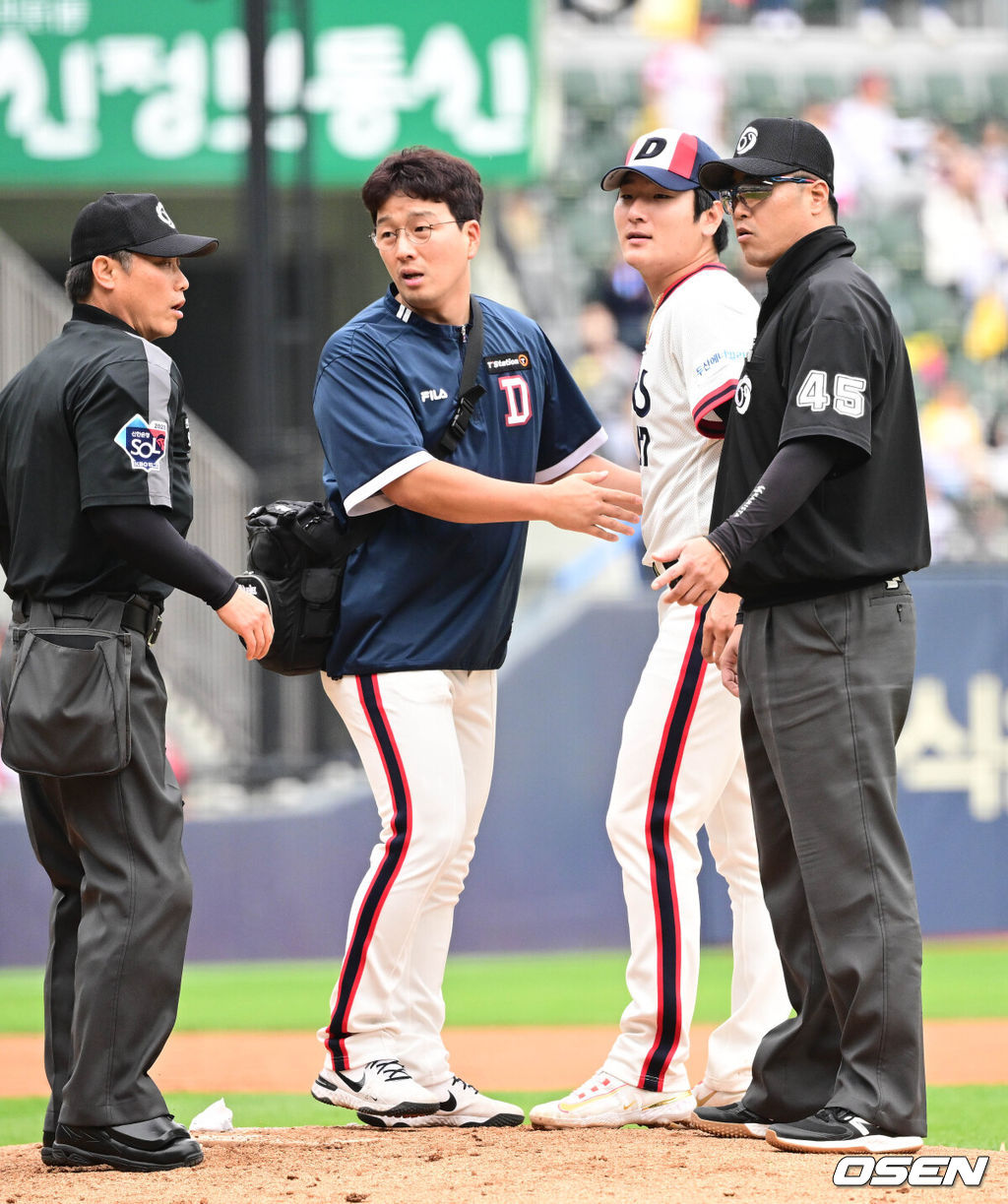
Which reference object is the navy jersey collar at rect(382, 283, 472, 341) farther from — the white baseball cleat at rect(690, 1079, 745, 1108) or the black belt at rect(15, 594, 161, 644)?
the white baseball cleat at rect(690, 1079, 745, 1108)

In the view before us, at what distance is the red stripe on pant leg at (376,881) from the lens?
4.25 m

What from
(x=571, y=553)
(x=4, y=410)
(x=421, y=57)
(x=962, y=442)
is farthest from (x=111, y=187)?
(x=4, y=410)

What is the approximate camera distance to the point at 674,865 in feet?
13.9

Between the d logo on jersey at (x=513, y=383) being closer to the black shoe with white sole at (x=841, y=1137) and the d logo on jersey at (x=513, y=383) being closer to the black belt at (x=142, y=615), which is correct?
the black belt at (x=142, y=615)

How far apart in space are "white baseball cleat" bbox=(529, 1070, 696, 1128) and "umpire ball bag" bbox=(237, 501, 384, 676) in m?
1.23

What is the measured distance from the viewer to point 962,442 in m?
13.4

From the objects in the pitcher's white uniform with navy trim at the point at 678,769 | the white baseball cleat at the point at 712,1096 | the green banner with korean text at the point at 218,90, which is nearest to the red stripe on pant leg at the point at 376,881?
the pitcher's white uniform with navy trim at the point at 678,769

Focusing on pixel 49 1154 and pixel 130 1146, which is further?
pixel 49 1154

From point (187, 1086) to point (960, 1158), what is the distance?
10.2 feet

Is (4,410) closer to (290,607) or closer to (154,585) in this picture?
(154,585)

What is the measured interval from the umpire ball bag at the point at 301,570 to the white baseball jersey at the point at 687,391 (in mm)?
713

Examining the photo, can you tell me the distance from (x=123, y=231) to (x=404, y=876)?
1.67 m

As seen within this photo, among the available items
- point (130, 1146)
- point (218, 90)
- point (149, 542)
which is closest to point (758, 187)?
point (149, 542)

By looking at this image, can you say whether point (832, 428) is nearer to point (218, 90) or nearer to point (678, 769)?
point (678, 769)
